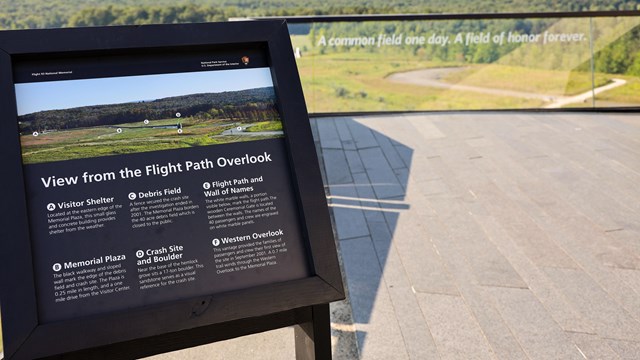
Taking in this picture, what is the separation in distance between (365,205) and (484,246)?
102 centimetres

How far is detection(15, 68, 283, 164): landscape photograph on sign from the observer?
1469mm

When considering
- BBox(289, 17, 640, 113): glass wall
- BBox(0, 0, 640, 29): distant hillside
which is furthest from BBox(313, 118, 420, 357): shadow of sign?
BBox(0, 0, 640, 29): distant hillside

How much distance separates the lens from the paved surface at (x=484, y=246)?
257 centimetres

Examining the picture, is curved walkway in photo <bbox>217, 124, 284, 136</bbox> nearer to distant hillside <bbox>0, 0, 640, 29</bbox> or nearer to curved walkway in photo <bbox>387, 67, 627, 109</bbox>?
curved walkway in photo <bbox>387, 67, 627, 109</bbox>

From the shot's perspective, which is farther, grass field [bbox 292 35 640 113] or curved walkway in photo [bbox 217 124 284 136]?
grass field [bbox 292 35 640 113]

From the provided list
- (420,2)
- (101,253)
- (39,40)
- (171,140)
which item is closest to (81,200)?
(101,253)

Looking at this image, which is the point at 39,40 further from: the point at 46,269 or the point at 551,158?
the point at 551,158

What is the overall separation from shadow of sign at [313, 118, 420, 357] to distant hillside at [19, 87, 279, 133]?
1329mm

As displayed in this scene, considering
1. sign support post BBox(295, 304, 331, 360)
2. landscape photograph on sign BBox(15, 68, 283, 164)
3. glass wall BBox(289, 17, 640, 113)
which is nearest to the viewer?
landscape photograph on sign BBox(15, 68, 283, 164)

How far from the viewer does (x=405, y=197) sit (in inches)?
173

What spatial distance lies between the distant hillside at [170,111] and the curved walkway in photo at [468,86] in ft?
21.5

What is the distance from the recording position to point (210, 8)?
31.9 metres

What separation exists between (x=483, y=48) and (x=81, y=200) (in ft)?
23.8

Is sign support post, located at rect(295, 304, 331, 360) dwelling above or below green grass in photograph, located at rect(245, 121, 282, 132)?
below
